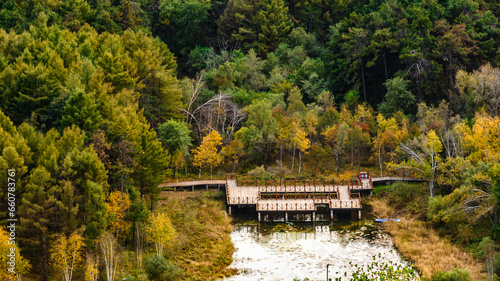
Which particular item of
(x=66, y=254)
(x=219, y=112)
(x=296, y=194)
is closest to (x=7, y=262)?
(x=66, y=254)

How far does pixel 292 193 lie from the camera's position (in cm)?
6750

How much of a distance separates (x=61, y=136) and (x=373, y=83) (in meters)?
55.7

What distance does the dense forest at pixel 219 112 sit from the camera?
4403 cm

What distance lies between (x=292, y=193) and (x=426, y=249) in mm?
20518

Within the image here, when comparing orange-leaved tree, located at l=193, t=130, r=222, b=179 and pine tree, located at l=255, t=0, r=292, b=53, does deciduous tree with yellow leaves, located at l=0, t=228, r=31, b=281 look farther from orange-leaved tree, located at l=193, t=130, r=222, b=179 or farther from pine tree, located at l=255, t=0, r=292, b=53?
pine tree, located at l=255, t=0, r=292, b=53

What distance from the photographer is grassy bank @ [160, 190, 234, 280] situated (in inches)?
1875

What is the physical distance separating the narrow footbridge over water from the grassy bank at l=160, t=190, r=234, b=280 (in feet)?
8.27

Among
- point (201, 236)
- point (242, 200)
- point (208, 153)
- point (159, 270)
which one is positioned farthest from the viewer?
point (208, 153)

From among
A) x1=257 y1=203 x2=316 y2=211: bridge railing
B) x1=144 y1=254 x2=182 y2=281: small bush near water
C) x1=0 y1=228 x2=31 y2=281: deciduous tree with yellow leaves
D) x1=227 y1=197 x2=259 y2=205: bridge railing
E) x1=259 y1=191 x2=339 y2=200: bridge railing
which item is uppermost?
x1=259 y1=191 x2=339 y2=200: bridge railing

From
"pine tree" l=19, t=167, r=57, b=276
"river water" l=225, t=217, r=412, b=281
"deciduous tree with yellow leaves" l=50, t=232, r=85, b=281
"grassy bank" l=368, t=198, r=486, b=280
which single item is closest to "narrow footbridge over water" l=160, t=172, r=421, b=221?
"river water" l=225, t=217, r=412, b=281

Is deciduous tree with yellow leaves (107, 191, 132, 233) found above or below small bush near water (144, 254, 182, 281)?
above

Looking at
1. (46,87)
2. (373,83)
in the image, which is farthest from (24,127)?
(373,83)

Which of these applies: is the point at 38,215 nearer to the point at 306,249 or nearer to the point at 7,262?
the point at 7,262

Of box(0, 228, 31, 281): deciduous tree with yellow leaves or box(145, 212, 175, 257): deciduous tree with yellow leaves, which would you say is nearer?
box(0, 228, 31, 281): deciduous tree with yellow leaves
